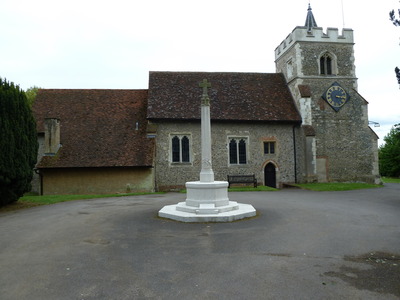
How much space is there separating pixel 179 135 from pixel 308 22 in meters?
15.6

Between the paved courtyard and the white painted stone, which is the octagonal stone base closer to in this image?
the white painted stone

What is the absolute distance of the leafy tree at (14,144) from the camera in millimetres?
12925

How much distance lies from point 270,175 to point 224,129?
493cm

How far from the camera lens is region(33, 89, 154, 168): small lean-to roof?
19.7 meters

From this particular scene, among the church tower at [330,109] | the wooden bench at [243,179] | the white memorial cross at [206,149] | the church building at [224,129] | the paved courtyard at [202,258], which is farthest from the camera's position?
the church tower at [330,109]

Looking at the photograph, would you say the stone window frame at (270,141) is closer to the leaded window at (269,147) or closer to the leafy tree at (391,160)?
the leaded window at (269,147)

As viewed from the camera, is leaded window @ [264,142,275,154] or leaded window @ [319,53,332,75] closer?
leaded window @ [264,142,275,154]

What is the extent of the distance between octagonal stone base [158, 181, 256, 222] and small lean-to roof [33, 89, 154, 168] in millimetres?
9767

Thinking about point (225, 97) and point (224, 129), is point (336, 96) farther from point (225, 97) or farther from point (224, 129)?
point (224, 129)

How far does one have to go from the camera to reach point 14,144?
13352mm

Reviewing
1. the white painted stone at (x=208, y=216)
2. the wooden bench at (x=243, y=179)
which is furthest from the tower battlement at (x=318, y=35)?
the white painted stone at (x=208, y=216)

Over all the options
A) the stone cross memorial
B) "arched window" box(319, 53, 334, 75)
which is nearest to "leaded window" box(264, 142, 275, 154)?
"arched window" box(319, 53, 334, 75)

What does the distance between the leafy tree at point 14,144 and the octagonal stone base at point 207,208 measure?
287 inches

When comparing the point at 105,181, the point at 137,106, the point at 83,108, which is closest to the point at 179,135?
the point at 137,106
